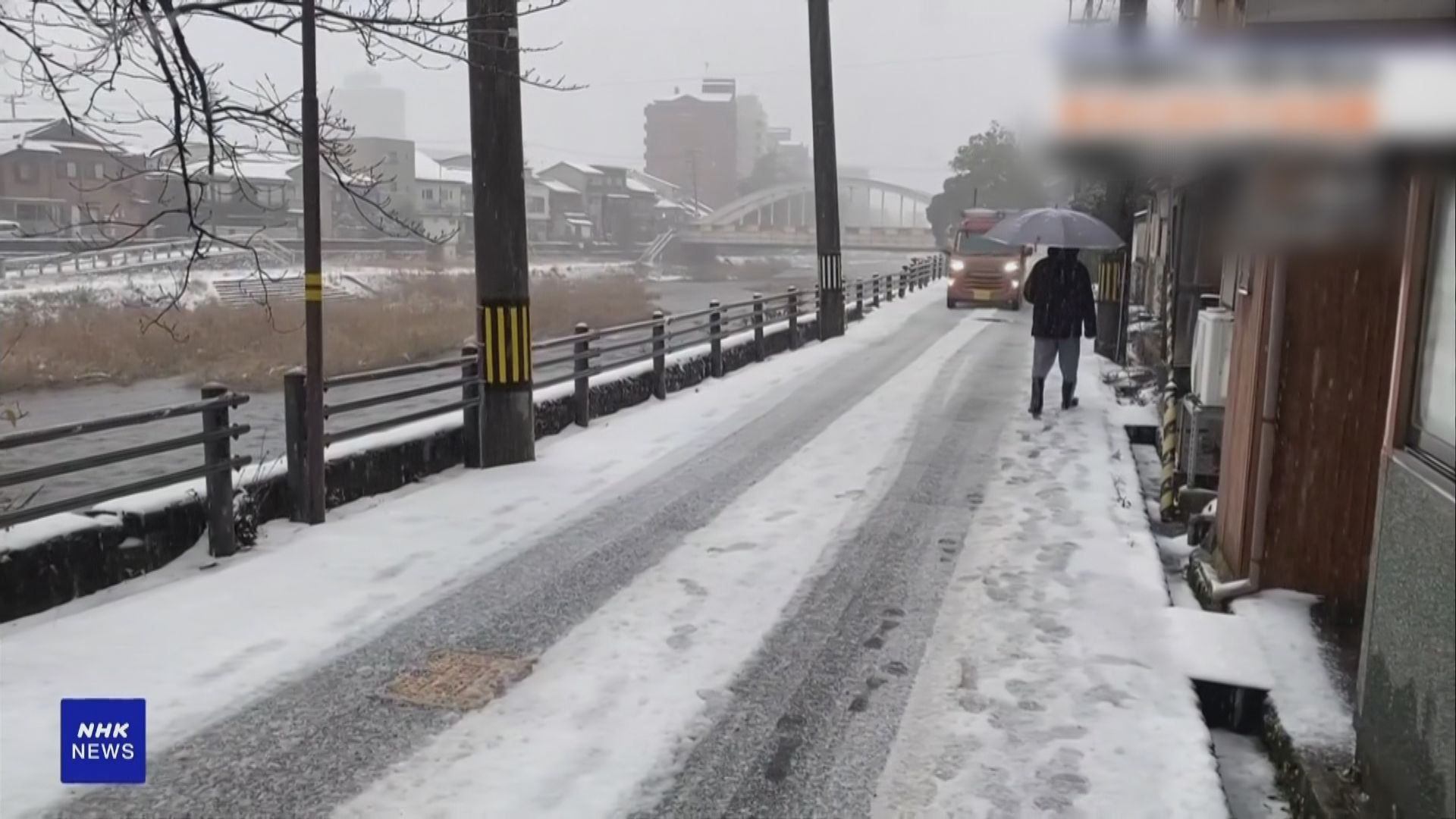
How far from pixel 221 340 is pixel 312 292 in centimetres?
2340

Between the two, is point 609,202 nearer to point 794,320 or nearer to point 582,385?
point 794,320

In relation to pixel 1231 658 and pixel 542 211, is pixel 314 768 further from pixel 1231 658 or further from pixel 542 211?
pixel 542 211

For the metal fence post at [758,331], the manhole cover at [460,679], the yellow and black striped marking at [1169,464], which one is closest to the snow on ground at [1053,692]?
the yellow and black striped marking at [1169,464]

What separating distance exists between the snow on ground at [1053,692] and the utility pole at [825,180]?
1351 centimetres

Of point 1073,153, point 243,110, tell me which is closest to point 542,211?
point 243,110

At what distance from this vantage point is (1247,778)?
4145mm

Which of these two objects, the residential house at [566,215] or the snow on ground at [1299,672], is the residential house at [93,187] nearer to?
the snow on ground at [1299,672]

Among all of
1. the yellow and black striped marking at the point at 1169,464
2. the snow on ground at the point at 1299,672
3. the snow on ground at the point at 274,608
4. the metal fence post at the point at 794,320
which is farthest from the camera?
the metal fence post at the point at 794,320

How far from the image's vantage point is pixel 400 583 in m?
6.04

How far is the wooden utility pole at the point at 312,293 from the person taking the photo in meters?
6.90

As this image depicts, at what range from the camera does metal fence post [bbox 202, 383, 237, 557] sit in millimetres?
6332

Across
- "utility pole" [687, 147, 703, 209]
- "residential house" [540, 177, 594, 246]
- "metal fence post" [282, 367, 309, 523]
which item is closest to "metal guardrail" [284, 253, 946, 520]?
"metal fence post" [282, 367, 309, 523]

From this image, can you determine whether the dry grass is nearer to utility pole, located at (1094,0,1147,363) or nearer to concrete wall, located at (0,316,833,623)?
concrete wall, located at (0,316,833,623)

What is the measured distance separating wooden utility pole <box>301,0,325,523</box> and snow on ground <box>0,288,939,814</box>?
369 millimetres
